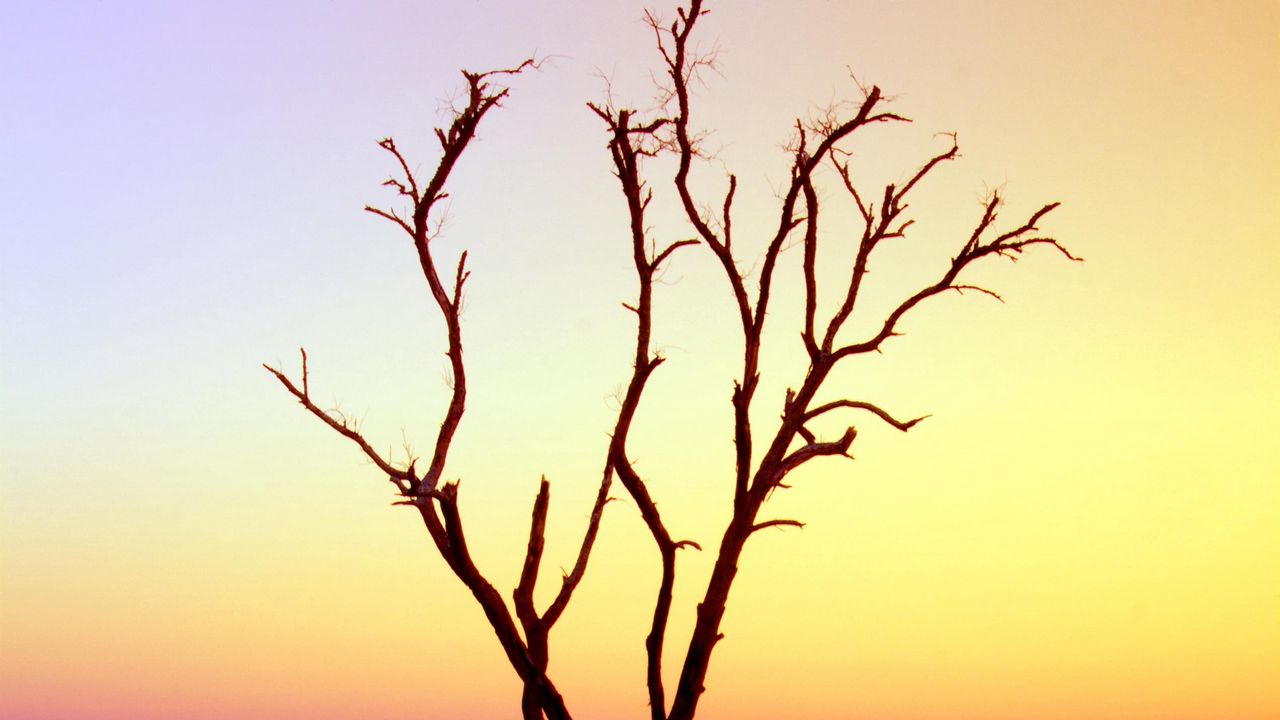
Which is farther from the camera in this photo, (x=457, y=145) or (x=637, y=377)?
(x=637, y=377)

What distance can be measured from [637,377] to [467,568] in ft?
7.66

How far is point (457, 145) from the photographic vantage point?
11219 mm

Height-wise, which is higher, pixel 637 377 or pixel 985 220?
pixel 985 220

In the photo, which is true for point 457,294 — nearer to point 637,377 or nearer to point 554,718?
point 637,377

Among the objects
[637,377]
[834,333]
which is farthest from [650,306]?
[834,333]

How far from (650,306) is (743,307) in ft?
2.93

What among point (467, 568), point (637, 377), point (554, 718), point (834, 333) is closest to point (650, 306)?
point (637, 377)

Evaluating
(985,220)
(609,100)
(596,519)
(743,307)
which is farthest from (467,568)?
(985,220)

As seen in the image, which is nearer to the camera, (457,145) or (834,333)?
(457,145)

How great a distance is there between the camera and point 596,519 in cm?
1189

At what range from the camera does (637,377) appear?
12.1 meters

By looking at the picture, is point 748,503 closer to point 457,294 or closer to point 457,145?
point 457,294

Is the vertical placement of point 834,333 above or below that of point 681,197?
below

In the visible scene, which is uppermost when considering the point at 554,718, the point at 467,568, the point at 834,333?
the point at 834,333
